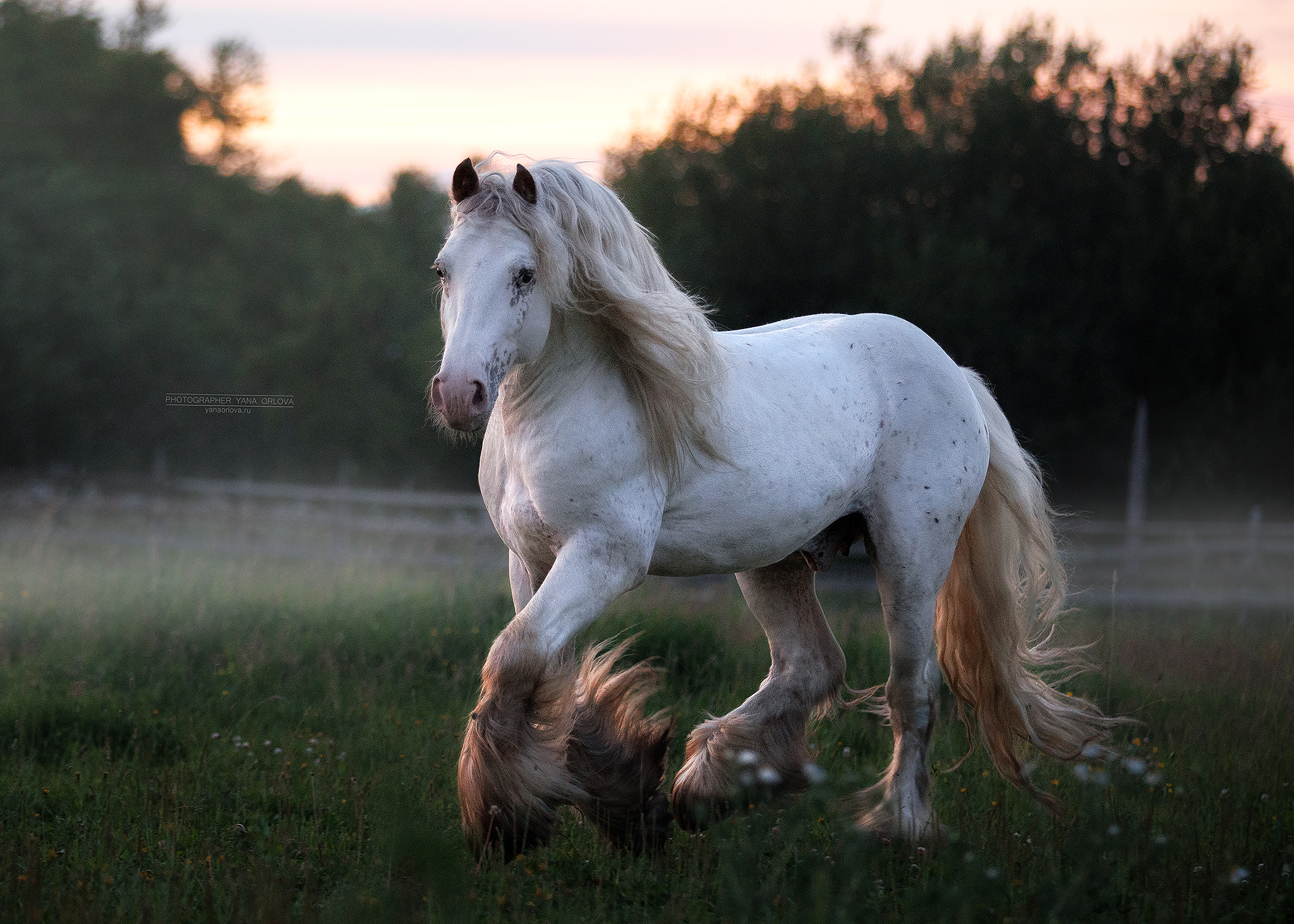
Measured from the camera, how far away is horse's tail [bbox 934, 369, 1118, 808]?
4.41 m

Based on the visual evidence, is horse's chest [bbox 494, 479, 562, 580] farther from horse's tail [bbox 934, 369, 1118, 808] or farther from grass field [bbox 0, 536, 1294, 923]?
horse's tail [bbox 934, 369, 1118, 808]

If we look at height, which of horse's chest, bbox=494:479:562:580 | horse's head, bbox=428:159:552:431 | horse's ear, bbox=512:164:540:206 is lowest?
horse's chest, bbox=494:479:562:580

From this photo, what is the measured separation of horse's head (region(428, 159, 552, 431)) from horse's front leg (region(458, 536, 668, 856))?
1.84ft

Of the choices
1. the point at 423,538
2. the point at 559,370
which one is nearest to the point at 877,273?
the point at 423,538

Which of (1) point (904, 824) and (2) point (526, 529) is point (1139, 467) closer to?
(1) point (904, 824)

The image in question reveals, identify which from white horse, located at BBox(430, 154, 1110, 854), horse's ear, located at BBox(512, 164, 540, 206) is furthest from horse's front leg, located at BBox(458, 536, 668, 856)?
horse's ear, located at BBox(512, 164, 540, 206)

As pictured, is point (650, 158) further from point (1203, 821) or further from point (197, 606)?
point (1203, 821)

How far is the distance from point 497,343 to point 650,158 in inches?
779

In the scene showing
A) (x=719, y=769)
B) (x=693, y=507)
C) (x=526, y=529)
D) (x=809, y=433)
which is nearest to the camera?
(x=526, y=529)

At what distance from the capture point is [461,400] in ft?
9.22

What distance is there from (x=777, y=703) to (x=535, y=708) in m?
1.27

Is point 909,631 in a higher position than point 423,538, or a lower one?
higher

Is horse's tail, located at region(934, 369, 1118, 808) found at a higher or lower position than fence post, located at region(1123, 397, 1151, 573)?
higher

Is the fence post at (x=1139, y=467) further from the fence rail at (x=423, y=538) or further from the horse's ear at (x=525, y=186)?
the horse's ear at (x=525, y=186)
